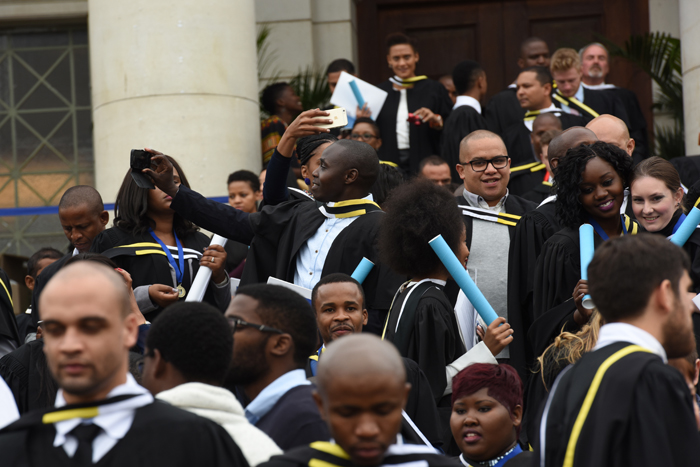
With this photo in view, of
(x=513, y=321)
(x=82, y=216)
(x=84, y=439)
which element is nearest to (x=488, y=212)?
(x=513, y=321)

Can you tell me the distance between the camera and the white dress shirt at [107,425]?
2.75 metres

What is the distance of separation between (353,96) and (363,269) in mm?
3822

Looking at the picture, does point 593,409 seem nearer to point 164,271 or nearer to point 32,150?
point 164,271

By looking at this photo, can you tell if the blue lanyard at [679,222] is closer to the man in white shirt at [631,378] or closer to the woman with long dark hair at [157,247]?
the man in white shirt at [631,378]

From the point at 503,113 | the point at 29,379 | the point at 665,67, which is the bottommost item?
the point at 29,379

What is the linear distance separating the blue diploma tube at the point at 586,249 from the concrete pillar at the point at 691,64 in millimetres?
5060

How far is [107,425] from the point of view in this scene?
2.77 m

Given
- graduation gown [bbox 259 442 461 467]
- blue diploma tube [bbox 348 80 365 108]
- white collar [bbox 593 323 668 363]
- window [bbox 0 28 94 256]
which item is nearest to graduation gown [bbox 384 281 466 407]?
white collar [bbox 593 323 668 363]

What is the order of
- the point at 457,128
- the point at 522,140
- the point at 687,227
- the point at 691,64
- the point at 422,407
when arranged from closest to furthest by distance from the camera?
the point at 422,407
the point at 687,227
the point at 522,140
the point at 457,128
the point at 691,64

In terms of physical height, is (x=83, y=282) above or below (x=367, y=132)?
below

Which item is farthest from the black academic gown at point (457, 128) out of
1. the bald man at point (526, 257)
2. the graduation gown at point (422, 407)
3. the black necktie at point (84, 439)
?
the black necktie at point (84, 439)

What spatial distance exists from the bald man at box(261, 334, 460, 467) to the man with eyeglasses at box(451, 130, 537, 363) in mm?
3379

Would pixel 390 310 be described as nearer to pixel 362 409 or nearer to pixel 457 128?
pixel 362 409

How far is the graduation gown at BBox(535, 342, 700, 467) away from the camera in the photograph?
9.39 feet
